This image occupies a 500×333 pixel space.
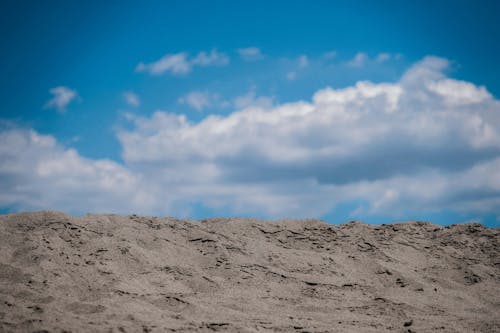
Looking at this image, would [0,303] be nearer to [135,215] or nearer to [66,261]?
[66,261]

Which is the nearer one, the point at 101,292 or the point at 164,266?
the point at 101,292

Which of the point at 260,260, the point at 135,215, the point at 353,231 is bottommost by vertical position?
the point at 260,260

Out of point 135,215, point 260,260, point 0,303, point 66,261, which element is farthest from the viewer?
point 135,215

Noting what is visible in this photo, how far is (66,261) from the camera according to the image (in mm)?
8789

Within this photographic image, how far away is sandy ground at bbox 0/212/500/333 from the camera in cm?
705

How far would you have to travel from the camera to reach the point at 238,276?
372 inches

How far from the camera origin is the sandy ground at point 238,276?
7.05 m

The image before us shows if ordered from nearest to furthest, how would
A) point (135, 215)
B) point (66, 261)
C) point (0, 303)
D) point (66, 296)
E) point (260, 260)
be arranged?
point (0, 303) < point (66, 296) < point (66, 261) < point (260, 260) < point (135, 215)

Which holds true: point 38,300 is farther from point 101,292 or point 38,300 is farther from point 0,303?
point 101,292

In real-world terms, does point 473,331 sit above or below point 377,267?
below

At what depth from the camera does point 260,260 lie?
33.8 feet

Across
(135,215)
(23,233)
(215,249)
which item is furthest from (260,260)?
(23,233)

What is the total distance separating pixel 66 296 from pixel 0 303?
101 cm

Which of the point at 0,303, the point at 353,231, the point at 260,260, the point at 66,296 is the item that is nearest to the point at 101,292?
the point at 66,296
